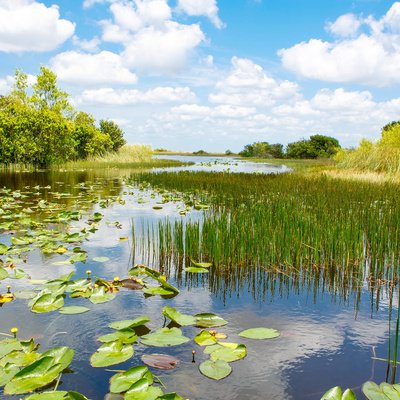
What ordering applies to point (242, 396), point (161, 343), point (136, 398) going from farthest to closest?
point (161, 343)
point (242, 396)
point (136, 398)

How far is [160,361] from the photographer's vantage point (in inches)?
103

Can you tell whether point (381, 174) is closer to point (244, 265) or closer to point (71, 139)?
point (244, 265)

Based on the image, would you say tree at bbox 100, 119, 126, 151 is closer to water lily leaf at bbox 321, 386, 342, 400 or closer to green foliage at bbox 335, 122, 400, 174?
green foliage at bbox 335, 122, 400, 174

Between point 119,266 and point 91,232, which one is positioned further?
point 91,232

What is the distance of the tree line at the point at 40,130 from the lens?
2178 cm

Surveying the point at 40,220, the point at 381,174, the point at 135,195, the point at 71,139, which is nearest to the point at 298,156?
the point at 71,139

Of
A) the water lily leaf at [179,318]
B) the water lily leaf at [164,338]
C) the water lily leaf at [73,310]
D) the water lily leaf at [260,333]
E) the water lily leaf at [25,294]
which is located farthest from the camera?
the water lily leaf at [25,294]

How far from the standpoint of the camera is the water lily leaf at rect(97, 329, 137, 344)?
113 inches

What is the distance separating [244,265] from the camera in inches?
186

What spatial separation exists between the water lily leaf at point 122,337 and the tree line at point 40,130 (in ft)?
68.7

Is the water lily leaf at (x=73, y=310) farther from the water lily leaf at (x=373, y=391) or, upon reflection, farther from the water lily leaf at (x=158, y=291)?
the water lily leaf at (x=373, y=391)

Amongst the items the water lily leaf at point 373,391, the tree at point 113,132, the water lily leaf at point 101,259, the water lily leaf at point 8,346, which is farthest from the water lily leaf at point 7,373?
the tree at point 113,132

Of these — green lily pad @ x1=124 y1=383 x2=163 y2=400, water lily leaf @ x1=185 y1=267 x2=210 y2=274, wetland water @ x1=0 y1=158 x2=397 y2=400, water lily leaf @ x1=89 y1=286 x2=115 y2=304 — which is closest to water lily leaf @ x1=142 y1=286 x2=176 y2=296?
wetland water @ x1=0 y1=158 x2=397 y2=400

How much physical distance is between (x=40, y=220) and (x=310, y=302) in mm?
5830
